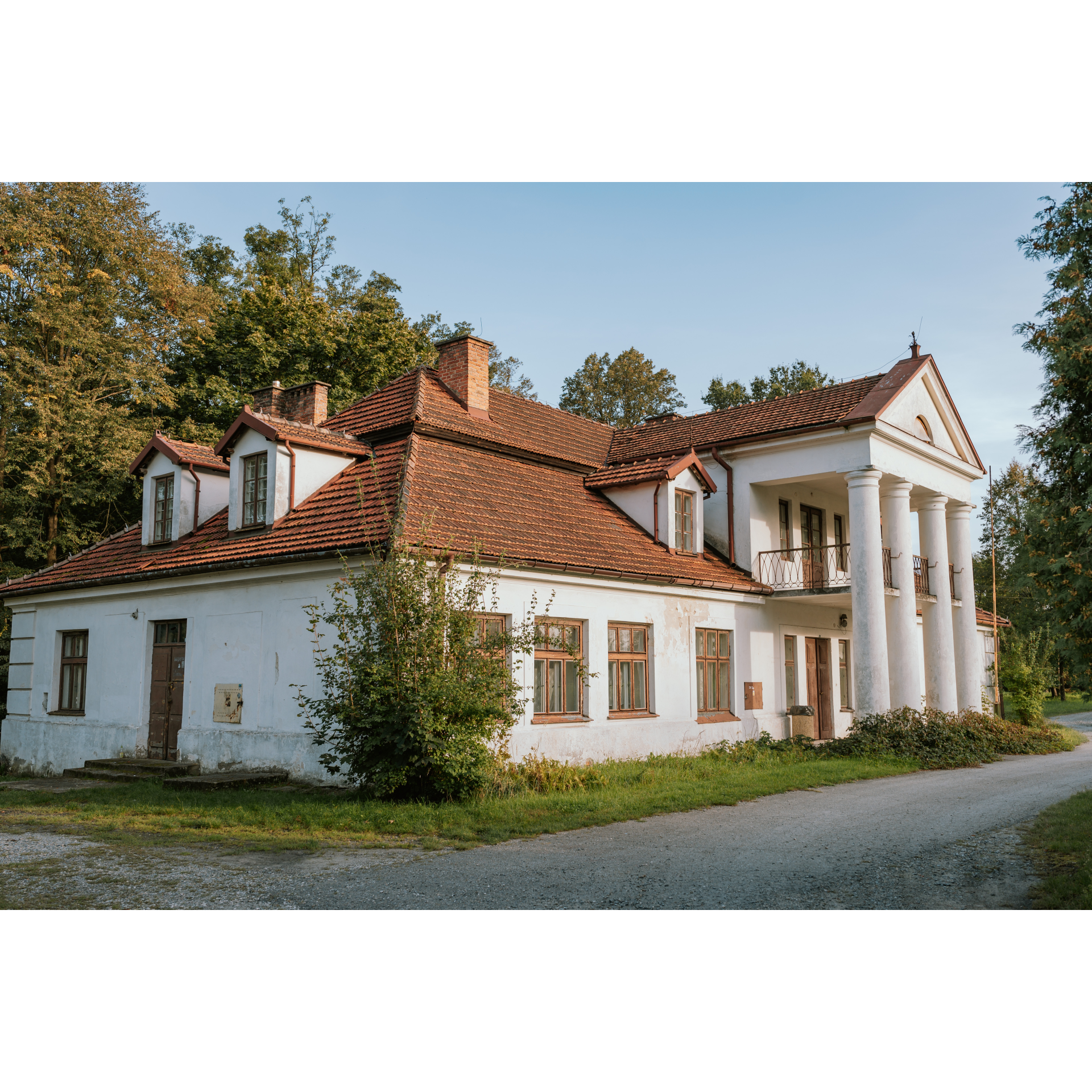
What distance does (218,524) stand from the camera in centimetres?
1766

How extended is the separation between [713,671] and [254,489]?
10.0m

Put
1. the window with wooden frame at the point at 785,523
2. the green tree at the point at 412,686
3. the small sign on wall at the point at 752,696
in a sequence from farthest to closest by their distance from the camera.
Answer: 1. the window with wooden frame at the point at 785,523
2. the small sign on wall at the point at 752,696
3. the green tree at the point at 412,686

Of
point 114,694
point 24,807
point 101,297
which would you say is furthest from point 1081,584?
point 101,297

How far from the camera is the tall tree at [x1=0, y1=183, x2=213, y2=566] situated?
24359mm

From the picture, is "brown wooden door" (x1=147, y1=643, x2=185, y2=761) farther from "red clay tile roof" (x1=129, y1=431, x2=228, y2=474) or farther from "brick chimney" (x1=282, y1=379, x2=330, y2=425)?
"brick chimney" (x1=282, y1=379, x2=330, y2=425)

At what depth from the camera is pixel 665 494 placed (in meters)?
20.1

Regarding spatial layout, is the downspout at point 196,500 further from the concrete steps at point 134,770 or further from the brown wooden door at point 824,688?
the brown wooden door at point 824,688

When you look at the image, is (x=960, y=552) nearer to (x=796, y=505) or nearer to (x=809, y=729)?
(x=796, y=505)

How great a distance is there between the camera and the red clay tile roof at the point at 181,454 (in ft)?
59.5

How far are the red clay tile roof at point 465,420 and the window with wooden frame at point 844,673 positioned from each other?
27.0 feet

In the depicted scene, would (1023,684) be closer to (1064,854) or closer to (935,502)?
(935,502)

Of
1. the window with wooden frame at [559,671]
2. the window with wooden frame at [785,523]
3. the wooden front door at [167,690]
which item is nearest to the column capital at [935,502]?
the window with wooden frame at [785,523]

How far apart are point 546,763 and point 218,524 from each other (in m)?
8.16

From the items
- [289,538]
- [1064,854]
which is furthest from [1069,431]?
[289,538]
